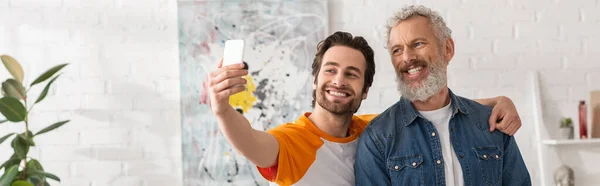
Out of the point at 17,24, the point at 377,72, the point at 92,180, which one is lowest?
the point at 92,180

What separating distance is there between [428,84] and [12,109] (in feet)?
5.41

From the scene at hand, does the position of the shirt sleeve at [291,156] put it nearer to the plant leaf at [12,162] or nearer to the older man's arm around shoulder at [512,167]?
the older man's arm around shoulder at [512,167]

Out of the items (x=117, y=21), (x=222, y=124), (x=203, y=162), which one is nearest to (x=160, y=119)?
(x=203, y=162)

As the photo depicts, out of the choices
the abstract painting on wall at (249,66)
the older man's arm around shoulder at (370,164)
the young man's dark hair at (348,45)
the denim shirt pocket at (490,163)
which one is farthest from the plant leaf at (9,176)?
the denim shirt pocket at (490,163)

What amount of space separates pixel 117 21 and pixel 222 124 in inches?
70.7

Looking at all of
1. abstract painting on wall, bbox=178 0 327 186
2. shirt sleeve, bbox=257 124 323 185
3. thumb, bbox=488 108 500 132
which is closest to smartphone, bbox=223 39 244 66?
shirt sleeve, bbox=257 124 323 185

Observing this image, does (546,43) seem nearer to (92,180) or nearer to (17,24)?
(92,180)

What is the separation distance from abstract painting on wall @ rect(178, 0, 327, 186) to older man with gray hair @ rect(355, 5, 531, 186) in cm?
114

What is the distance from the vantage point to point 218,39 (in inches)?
135

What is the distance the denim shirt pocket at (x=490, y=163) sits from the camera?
2.10 metres

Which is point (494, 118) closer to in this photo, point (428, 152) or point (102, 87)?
Answer: point (428, 152)

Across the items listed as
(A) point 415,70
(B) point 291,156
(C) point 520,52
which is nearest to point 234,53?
(B) point 291,156

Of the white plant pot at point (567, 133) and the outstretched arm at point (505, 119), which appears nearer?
the outstretched arm at point (505, 119)

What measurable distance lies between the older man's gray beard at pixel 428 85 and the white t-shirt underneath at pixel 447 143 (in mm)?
72
